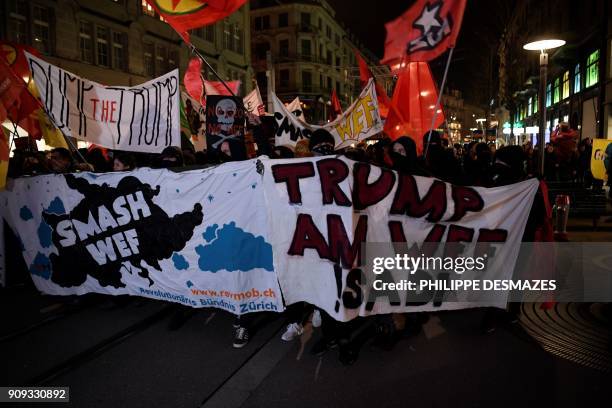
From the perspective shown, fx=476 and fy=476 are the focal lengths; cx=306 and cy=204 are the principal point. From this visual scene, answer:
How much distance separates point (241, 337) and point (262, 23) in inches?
2684

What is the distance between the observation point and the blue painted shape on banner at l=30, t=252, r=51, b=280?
19.7 feet

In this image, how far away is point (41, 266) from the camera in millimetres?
6047

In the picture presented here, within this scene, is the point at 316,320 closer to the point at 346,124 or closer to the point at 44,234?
the point at 44,234

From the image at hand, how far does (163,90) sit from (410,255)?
158 inches

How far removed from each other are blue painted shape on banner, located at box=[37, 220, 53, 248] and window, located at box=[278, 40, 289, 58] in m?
63.8

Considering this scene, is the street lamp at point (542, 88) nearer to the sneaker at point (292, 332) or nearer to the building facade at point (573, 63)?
the building facade at point (573, 63)

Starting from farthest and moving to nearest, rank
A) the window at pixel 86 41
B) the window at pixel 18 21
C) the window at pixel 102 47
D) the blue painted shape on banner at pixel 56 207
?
the window at pixel 102 47 < the window at pixel 86 41 < the window at pixel 18 21 < the blue painted shape on banner at pixel 56 207

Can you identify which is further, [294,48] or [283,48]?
[283,48]

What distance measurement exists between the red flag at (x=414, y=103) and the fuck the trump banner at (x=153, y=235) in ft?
14.8

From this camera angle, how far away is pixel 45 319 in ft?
17.9

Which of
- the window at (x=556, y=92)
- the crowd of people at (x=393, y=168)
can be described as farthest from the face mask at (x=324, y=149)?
the window at (x=556, y=92)

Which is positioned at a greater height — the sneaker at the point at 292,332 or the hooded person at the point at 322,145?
the hooded person at the point at 322,145

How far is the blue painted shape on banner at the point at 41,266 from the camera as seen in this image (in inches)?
236

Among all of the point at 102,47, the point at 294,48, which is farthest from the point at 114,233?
the point at 294,48
